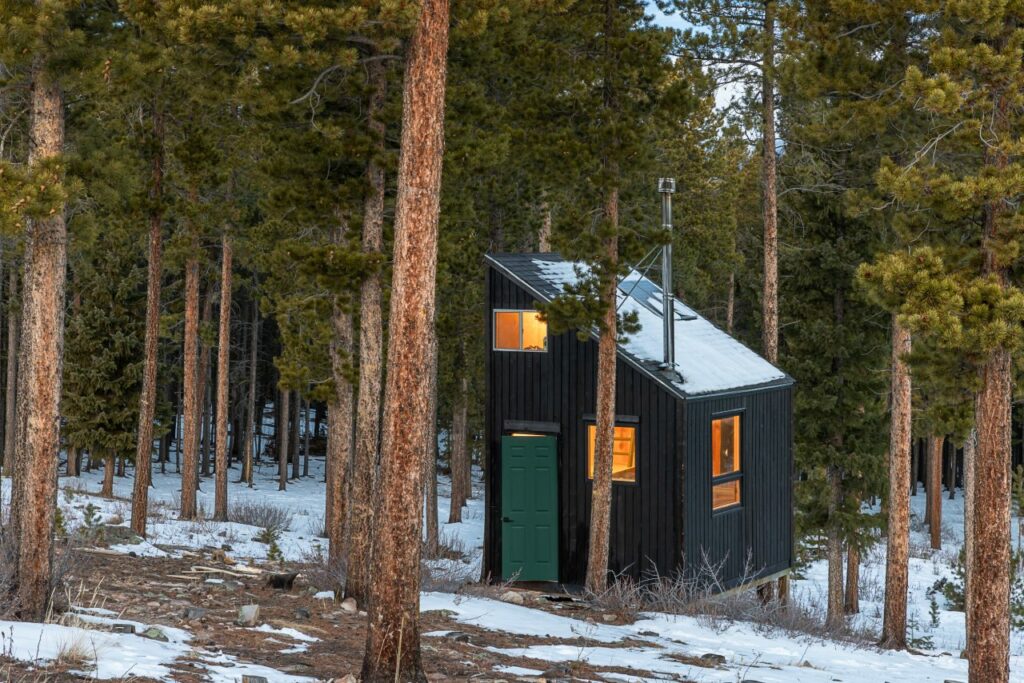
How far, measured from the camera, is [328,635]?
11.7m

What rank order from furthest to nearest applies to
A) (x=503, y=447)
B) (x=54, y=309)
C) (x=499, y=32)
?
(x=503, y=447) < (x=499, y=32) < (x=54, y=309)

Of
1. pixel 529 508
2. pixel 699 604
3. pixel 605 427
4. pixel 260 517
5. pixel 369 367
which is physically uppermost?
pixel 369 367

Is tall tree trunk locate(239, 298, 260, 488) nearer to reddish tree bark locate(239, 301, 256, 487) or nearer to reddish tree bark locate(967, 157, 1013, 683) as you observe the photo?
reddish tree bark locate(239, 301, 256, 487)

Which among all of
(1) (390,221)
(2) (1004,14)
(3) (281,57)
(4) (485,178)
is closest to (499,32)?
(1) (390,221)

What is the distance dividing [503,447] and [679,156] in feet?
49.7

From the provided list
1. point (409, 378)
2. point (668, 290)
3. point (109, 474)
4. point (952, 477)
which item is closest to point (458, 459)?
point (109, 474)

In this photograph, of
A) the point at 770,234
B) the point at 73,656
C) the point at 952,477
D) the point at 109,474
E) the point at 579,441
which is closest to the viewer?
the point at 73,656

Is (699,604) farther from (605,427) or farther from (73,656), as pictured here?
(73,656)

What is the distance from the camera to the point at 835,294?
940 inches

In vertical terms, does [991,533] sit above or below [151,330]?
below

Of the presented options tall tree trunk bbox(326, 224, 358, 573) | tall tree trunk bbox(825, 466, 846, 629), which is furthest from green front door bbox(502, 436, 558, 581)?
tall tree trunk bbox(825, 466, 846, 629)

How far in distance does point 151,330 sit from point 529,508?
8113 millimetres

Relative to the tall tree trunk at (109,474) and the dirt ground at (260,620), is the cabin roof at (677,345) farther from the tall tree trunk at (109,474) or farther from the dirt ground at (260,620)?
the tall tree trunk at (109,474)

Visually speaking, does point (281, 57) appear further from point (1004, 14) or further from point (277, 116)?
point (1004, 14)
